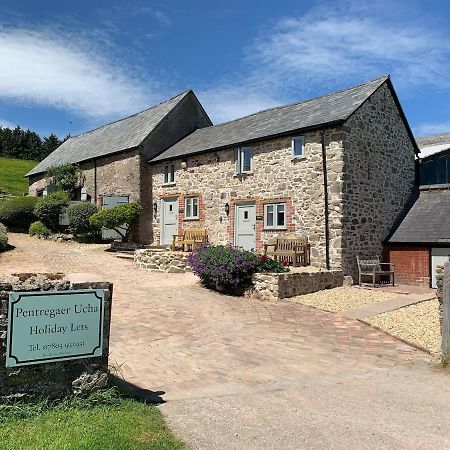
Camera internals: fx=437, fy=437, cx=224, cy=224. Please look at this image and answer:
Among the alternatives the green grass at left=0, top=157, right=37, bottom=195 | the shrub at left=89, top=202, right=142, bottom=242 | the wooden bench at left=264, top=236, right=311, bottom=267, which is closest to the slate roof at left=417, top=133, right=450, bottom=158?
the wooden bench at left=264, top=236, right=311, bottom=267

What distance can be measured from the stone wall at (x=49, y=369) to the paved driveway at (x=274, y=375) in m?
0.95

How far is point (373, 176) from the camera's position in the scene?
58.2ft

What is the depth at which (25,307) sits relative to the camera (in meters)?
4.32

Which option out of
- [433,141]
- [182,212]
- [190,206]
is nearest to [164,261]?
[190,206]

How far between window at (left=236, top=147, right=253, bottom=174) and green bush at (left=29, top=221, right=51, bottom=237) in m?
12.2

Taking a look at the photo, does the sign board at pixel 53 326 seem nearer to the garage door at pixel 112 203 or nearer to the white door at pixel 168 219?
the white door at pixel 168 219

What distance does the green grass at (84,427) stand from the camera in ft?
12.3

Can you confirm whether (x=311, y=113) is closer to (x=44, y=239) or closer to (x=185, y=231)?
(x=185, y=231)

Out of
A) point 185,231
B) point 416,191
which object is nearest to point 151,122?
point 185,231

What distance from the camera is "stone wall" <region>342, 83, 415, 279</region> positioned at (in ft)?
54.1

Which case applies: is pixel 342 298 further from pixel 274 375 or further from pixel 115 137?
pixel 115 137

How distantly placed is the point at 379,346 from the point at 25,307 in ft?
21.5

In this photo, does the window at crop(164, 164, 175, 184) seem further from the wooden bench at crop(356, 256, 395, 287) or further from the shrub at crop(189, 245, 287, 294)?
the wooden bench at crop(356, 256, 395, 287)

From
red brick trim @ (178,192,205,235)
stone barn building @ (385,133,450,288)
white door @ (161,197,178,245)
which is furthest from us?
white door @ (161,197,178,245)
